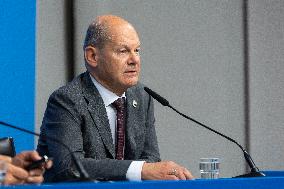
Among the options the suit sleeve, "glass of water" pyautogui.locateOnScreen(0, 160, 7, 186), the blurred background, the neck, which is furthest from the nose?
the blurred background

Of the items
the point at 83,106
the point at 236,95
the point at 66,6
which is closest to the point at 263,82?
the point at 236,95

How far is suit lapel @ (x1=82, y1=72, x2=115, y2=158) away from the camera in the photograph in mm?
3008

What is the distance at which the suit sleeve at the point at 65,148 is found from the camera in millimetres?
2668

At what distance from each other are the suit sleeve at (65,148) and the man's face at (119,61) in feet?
0.82

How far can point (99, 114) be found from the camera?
3.04 metres

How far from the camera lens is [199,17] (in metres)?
4.88

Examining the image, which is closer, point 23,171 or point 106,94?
point 23,171

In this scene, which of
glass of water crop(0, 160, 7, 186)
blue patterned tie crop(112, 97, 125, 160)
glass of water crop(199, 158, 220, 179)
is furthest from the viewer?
blue patterned tie crop(112, 97, 125, 160)

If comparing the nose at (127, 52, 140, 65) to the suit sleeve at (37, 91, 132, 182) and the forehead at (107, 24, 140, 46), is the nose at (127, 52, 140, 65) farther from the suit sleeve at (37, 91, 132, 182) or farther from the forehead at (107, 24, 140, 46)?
the suit sleeve at (37, 91, 132, 182)

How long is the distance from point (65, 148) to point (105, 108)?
36 centimetres

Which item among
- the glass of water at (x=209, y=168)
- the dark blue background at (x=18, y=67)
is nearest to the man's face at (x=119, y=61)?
the glass of water at (x=209, y=168)

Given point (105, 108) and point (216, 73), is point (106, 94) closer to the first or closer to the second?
point (105, 108)

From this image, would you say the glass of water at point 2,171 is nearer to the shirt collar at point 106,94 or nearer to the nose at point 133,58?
the shirt collar at point 106,94

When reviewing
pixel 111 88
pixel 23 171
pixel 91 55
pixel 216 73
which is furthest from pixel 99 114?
pixel 216 73
